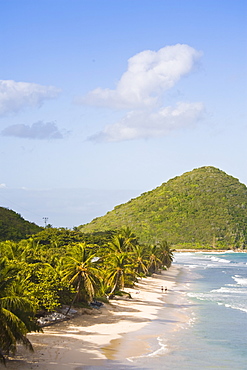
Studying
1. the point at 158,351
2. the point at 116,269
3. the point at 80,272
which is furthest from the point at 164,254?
the point at 158,351

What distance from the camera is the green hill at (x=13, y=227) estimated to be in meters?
112

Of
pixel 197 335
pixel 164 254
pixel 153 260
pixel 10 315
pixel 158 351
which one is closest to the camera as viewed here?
pixel 10 315

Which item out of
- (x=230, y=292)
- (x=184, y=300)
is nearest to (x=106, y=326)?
(x=184, y=300)

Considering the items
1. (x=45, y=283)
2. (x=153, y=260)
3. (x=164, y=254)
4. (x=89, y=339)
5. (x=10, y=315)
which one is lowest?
(x=89, y=339)

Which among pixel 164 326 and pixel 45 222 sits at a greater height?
pixel 45 222

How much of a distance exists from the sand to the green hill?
5387cm

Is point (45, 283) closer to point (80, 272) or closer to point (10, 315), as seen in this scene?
point (80, 272)

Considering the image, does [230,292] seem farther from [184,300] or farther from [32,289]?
[32,289]

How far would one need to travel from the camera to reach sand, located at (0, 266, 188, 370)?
32350mm

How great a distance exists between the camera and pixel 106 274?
64000 mm

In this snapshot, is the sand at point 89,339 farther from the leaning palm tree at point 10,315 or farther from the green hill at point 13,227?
the green hill at point 13,227

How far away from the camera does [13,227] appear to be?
388ft

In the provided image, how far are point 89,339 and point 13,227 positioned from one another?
81551 millimetres

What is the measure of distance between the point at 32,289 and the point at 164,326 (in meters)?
14.3
